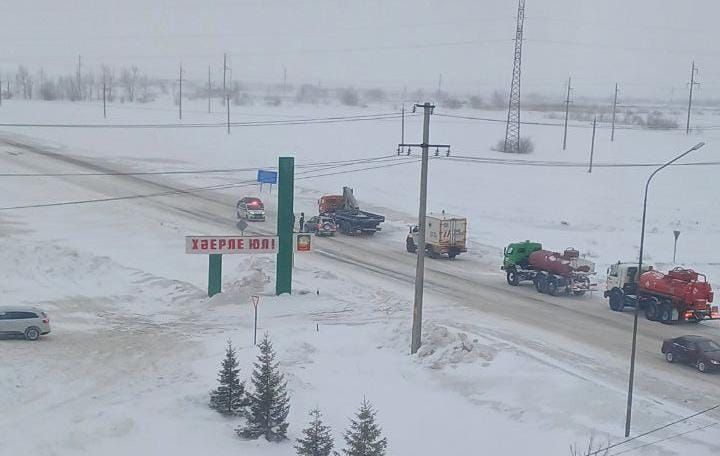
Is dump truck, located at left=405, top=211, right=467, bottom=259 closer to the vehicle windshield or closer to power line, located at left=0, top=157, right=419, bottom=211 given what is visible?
the vehicle windshield

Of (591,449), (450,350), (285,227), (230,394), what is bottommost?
(591,449)

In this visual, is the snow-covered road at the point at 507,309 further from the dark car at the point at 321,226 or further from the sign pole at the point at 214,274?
the sign pole at the point at 214,274

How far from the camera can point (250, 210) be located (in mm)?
54875

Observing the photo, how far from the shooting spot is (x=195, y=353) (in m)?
28.9

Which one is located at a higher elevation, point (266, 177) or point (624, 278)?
point (266, 177)

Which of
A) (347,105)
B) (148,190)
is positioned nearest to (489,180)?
(148,190)

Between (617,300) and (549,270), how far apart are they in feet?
12.4

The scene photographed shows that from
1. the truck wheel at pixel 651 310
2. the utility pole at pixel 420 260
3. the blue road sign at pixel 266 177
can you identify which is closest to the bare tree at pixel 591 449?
the utility pole at pixel 420 260

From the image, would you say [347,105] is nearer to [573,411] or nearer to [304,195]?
[304,195]

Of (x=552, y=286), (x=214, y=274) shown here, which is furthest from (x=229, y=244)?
(x=552, y=286)

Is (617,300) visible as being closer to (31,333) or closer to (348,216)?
(348,216)

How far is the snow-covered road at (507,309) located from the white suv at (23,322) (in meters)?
11.3

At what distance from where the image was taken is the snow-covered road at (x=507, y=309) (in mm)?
25766

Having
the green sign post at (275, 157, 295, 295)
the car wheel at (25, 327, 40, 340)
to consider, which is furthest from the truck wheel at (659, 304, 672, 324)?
the car wheel at (25, 327, 40, 340)
